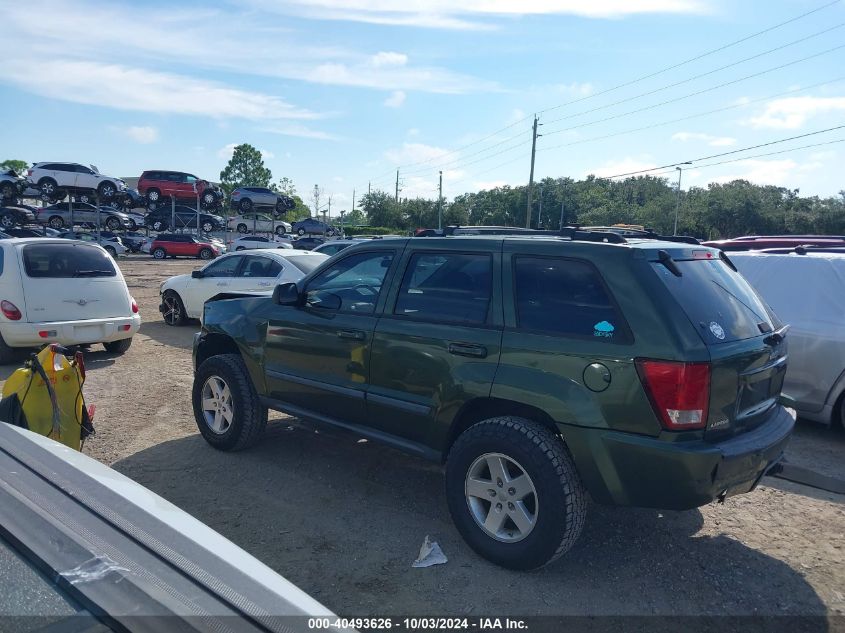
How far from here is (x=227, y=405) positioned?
532 cm

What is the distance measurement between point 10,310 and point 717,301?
7.98m

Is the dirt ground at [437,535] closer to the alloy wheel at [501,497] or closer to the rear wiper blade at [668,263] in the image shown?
the alloy wheel at [501,497]

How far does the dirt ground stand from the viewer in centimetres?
338

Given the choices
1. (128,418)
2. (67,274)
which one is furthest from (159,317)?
(128,418)

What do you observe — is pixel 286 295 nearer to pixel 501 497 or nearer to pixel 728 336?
pixel 501 497

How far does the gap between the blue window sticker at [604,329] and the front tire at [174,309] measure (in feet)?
32.6

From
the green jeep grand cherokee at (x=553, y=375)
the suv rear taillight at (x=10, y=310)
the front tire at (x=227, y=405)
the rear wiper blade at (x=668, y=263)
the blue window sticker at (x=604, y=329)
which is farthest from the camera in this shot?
the suv rear taillight at (x=10, y=310)

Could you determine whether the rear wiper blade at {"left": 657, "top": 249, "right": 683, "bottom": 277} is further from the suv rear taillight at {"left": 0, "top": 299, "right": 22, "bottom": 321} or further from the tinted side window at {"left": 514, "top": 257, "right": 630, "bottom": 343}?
the suv rear taillight at {"left": 0, "top": 299, "right": 22, "bottom": 321}

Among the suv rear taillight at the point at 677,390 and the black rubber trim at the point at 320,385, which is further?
the black rubber trim at the point at 320,385

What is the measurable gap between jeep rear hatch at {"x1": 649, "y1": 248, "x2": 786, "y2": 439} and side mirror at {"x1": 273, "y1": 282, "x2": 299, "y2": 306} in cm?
259

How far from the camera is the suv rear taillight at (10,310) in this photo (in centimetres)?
795

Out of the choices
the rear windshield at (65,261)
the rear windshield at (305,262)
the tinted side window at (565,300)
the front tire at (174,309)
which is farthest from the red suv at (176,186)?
the tinted side window at (565,300)

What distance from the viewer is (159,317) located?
520 inches

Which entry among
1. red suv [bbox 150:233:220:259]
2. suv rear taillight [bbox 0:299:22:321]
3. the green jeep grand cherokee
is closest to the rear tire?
suv rear taillight [bbox 0:299:22:321]
